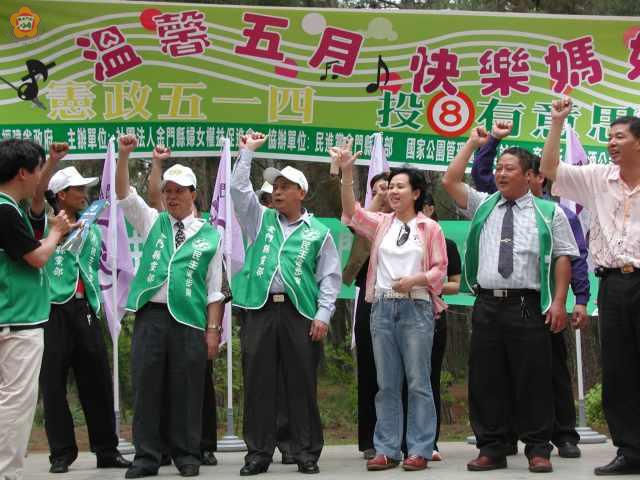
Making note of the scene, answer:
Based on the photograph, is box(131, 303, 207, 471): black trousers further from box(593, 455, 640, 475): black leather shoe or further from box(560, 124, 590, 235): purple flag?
box(560, 124, 590, 235): purple flag

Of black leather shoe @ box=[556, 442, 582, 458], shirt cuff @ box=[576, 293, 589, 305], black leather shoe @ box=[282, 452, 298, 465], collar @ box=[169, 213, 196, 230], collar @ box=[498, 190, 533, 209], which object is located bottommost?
black leather shoe @ box=[282, 452, 298, 465]

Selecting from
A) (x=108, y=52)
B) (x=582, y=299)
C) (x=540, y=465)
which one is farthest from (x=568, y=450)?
(x=108, y=52)

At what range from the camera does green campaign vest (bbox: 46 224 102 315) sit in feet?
22.8

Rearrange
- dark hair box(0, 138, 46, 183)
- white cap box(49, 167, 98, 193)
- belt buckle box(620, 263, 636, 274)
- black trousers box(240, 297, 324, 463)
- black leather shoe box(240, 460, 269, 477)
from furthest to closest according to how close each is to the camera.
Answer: white cap box(49, 167, 98, 193)
black trousers box(240, 297, 324, 463)
black leather shoe box(240, 460, 269, 477)
belt buckle box(620, 263, 636, 274)
dark hair box(0, 138, 46, 183)

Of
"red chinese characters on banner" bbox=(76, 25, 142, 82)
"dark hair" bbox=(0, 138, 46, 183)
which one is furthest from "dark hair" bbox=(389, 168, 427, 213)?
"red chinese characters on banner" bbox=(76, 25, 142, 82)

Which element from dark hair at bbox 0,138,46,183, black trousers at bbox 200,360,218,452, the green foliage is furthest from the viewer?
the green foliage

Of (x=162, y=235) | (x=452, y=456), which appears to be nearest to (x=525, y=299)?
(x=452, y=456)

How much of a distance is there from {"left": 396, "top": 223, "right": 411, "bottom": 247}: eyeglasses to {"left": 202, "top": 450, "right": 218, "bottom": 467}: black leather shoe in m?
2.04

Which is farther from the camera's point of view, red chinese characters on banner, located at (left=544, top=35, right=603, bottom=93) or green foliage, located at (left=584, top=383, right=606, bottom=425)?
green foliage, located at (left=584, top=383, right=606, bottom=425)

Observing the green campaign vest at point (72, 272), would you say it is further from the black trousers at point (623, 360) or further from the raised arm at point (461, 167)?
the black trousers at point (623, 360)

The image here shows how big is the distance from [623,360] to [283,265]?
2125 millimetres

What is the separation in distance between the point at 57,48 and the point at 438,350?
12.6 ft

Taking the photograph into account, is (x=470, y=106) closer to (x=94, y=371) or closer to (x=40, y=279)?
(x=94, y=371)

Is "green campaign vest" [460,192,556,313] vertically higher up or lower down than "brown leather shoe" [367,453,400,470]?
higher up
